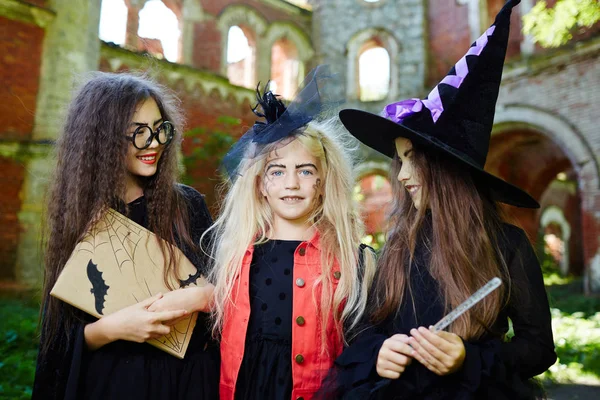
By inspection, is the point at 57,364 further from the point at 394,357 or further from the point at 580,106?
the point at 580,106

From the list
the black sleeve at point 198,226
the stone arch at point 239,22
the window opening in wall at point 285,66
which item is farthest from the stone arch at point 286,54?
the black sleeve at point 198,226

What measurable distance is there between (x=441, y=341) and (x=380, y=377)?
0.29 m

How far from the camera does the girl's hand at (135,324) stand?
1.66 m

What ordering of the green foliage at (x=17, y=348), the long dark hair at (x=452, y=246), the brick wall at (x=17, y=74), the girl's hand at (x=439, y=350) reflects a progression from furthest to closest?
the brick wall at (x=17, y=74) → the green foliage at (x=17, y=348) → the long dark hair at (x=452, y=246) → the girl's hand at (x=439, y=350)

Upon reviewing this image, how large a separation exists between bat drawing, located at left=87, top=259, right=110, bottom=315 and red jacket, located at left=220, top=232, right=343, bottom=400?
0.47 m

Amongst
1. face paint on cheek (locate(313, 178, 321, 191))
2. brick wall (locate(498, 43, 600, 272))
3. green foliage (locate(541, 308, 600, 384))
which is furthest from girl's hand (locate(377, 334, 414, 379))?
brick wall (locate(498, 43, 600, 272))

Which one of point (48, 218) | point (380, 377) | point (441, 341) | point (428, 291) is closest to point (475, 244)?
point (428, 291)

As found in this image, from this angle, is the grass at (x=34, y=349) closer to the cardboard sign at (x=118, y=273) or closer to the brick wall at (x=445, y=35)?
the cardboard sign at (x=118, y=273)

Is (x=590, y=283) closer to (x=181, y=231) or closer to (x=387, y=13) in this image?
(x=387, y=13)

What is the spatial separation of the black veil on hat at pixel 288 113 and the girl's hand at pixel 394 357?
0.92 m

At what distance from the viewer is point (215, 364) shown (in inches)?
75.7

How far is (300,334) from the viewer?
1.82 meters

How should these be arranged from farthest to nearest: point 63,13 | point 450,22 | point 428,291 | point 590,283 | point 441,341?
point 450,22
point 590,283
point 63,13
point 428,291
point 441,341

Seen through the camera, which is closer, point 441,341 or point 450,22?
point 441,341
